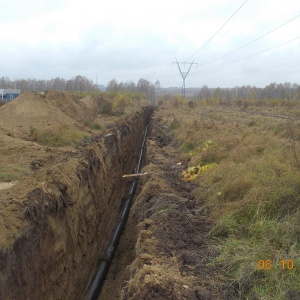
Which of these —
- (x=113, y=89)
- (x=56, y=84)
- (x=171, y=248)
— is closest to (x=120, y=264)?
(x=171, y=248)

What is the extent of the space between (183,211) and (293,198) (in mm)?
2486

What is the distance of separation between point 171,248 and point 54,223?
115 inches

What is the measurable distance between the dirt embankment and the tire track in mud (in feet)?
3.66

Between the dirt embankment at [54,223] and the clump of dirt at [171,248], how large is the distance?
1.73 meters

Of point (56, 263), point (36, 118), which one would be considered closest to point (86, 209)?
point (56, 263)

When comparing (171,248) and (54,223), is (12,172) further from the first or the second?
(171,248)

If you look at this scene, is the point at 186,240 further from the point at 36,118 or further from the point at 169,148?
the point at 36,118

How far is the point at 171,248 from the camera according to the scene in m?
6.40

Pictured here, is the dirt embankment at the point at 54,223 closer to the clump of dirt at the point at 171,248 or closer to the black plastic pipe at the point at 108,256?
the black plastic pipe at the point at 108,256

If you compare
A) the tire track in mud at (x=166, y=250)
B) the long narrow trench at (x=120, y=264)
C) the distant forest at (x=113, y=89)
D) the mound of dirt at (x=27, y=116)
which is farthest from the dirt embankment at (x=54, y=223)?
the distant forest at (x=113, y=89)

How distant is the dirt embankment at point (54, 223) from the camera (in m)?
6.32

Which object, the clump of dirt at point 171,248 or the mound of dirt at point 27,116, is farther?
the mound of dirt at point 27,116

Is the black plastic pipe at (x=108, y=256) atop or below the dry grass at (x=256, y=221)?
below
